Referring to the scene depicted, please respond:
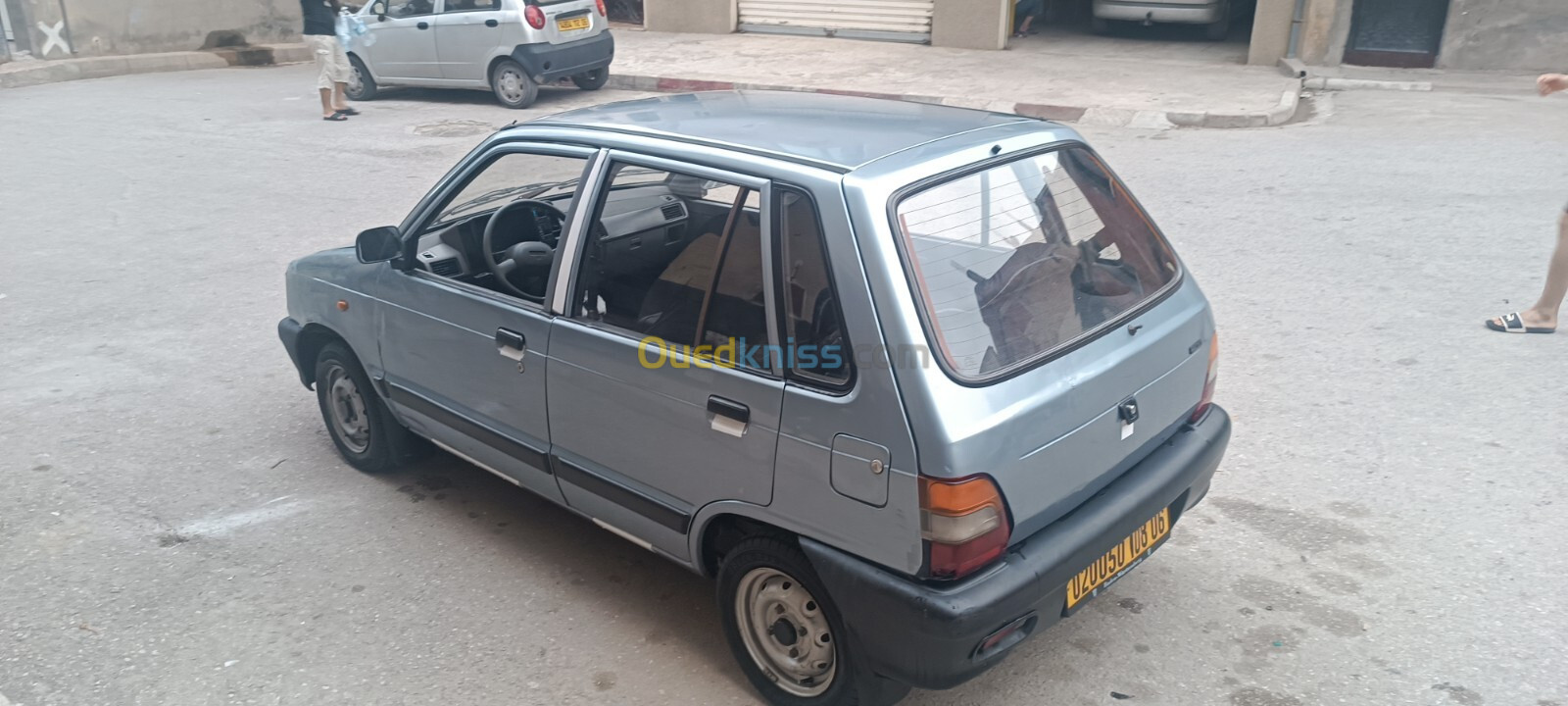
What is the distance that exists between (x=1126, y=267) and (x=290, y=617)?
9.66 ft

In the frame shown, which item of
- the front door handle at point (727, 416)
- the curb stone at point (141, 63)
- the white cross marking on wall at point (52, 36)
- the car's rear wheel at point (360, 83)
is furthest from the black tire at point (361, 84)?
the front door handle at point (727, 416)

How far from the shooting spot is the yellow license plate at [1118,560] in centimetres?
297

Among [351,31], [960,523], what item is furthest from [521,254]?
[351,31]

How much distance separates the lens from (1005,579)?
274 centimetres

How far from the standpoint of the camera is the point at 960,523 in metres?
2.64

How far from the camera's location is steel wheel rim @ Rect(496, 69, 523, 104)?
1302 cm

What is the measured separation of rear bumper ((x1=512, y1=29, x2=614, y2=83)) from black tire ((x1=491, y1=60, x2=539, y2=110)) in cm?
13

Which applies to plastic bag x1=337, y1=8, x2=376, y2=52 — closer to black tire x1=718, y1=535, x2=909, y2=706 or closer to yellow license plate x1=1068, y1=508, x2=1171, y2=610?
black tire x1=718, y1=535, x2=909, y2=706

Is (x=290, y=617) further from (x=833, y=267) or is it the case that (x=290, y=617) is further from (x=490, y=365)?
(x=833, y=267)

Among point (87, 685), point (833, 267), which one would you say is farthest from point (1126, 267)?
point (87, 685)

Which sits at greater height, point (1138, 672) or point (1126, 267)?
point (1126, 267)

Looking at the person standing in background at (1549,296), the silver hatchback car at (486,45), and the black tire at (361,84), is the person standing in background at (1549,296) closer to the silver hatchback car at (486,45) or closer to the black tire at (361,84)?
the silver hatchback car at (486,45)

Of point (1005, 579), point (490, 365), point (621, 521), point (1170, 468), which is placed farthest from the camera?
point (490, 365)

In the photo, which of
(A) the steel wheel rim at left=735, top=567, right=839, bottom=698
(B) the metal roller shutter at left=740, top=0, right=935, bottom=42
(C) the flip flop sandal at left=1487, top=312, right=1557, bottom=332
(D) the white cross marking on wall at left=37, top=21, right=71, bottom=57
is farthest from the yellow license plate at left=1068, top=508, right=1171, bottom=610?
(D) the white cross marking on wall at left=37, top=21, right=71, bottom=57
